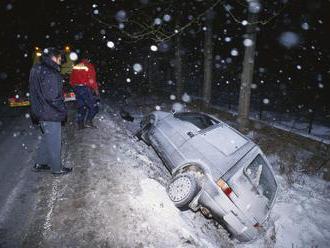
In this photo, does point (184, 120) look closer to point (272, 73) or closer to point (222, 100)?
point (222, 100)

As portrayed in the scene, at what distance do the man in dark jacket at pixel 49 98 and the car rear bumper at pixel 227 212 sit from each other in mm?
2759

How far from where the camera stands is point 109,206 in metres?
4.34

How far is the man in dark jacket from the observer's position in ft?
14.6

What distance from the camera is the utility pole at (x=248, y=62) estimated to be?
934cm

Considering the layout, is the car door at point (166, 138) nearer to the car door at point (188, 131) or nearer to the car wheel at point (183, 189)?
the car door at point (188, 131)

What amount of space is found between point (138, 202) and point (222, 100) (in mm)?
12350

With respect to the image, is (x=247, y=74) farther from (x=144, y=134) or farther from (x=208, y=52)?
(x=144, y=134)

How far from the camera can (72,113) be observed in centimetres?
1007

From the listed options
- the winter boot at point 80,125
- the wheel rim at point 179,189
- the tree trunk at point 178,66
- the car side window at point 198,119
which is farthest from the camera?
the tree trunk at point 178,66

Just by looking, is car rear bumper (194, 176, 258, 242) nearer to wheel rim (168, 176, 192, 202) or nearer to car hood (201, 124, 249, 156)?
wheel rim (168, 176, 192, 202)

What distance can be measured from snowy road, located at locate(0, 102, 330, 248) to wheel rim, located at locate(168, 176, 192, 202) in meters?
0.17

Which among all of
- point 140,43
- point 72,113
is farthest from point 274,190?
point 140,43

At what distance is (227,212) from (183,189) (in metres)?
0.85

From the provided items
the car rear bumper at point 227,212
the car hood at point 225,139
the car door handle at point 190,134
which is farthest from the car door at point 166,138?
the car rear bumper at point 227,212
